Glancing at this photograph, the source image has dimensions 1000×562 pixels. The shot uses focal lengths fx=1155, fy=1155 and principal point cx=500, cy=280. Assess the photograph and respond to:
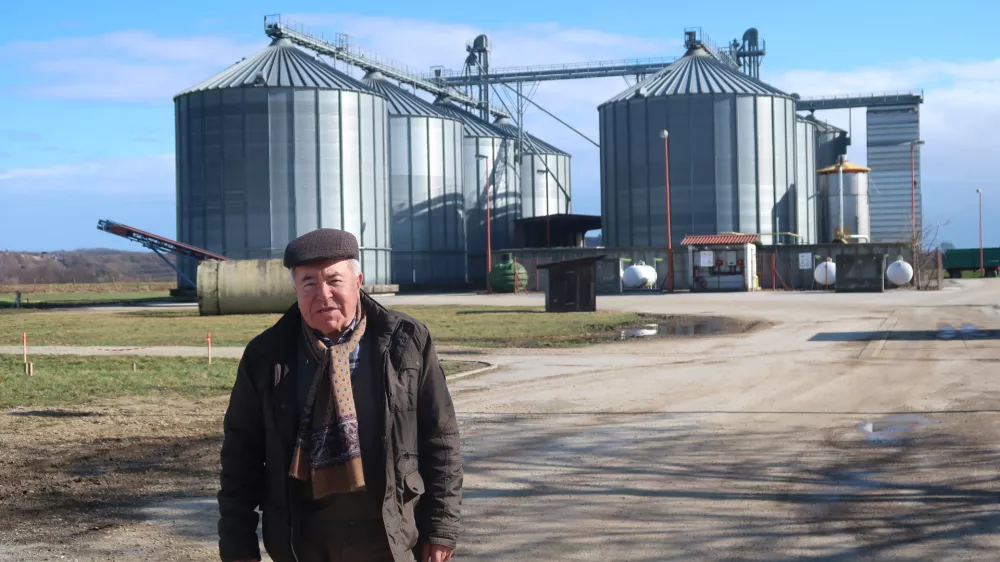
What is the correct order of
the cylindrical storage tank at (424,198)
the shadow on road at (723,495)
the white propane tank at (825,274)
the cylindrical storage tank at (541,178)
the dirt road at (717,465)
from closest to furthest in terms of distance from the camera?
1. the shadow on road at (723,495)
2. the dirt road at (717,465)
3. the white propane tank at (825,274)
4. the cylindrical storage tank at (424,198)
5. the cylindrical storage tank at (541,178)

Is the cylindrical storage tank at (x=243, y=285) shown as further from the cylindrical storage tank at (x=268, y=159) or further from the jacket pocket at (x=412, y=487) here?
the jacket pocket at (x=412, y=487)

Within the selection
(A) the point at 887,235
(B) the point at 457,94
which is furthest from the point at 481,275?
(A) the point at 887,235

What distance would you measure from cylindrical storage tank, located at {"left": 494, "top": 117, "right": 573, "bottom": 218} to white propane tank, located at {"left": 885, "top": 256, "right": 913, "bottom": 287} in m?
37.8

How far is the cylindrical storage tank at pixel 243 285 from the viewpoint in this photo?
40.7m

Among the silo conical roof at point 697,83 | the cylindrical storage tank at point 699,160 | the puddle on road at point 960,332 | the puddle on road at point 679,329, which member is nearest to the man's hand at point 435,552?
the puddle on road at point 960,332

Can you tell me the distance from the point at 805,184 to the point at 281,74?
36097 mm

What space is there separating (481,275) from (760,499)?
7318cm

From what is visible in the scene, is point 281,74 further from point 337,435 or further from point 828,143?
point 337,435

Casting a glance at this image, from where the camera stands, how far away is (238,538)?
4.14 m

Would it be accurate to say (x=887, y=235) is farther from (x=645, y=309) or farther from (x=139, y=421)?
(x=139, y=421)

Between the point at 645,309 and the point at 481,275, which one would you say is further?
the point at 481,275

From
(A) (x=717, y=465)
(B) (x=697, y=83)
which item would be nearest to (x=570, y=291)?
(A) (x=717, y=465)

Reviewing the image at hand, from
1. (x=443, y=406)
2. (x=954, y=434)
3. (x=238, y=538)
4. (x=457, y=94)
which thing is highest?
(x=457, y=94)

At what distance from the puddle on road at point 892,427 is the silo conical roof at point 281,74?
55.9 meters
